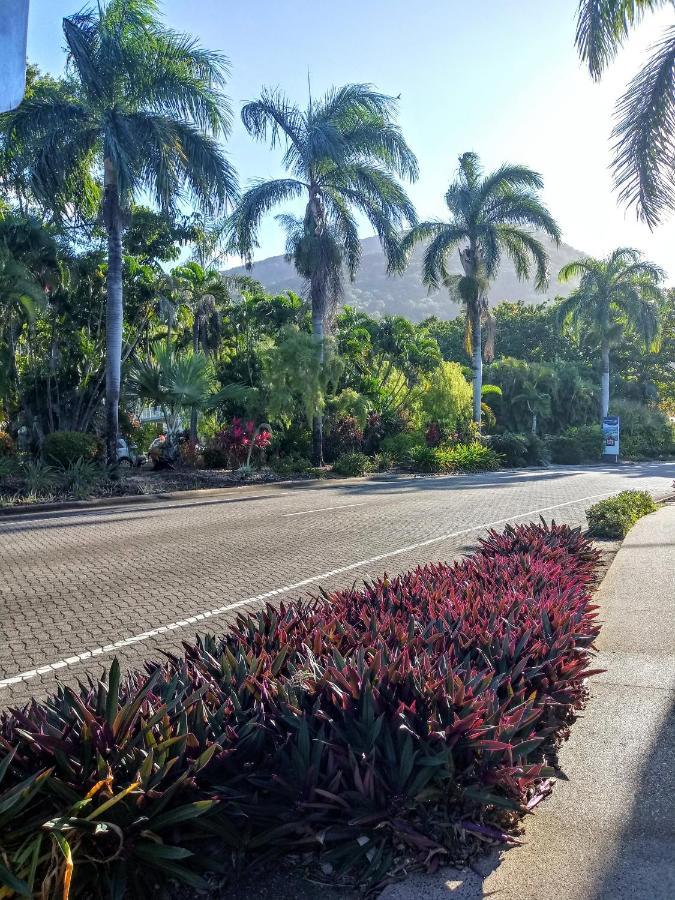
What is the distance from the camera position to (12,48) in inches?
72.5

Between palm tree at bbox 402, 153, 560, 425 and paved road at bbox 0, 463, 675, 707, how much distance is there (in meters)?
17.3

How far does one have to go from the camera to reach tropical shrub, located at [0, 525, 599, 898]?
8.04ft

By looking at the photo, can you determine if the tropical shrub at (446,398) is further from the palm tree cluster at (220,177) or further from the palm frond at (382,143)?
the palm frond at (382,143)

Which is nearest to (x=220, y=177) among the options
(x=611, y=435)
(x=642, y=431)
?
(x=611, y=435)

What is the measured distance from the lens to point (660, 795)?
3156 millimetres

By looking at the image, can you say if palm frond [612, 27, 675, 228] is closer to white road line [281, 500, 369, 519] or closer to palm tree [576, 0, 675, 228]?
palm tree [576, 0, 675, 228]

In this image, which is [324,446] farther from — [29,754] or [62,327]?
[29,754]

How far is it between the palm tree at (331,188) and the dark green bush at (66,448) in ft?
27.3

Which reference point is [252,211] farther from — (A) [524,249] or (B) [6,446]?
(A) [524,249]

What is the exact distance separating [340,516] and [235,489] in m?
7.06

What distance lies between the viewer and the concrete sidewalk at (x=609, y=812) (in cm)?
255

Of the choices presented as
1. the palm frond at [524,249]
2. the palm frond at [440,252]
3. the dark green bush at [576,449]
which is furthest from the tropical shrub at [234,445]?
the dark green bush at [576,449]

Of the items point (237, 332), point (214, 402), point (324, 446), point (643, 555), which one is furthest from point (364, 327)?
point (643, 555)

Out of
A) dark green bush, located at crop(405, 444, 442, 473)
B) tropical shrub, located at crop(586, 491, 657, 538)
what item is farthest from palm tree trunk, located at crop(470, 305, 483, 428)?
tropical shrub, located at crop(586, 491, 657, 538)
